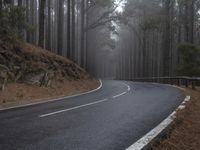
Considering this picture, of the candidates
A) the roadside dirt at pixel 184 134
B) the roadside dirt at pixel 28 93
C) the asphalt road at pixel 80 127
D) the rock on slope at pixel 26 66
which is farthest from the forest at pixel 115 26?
the roadside dirt at pixel 184 134

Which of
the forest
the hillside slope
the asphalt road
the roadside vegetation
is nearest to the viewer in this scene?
the asphalt road

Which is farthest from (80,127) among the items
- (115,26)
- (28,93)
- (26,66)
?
(115,26)

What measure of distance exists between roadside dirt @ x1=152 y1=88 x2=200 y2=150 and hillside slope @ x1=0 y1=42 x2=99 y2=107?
25.6ft

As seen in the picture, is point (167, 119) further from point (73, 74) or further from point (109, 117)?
point (73, 74)

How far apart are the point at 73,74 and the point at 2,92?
1278 centimetres

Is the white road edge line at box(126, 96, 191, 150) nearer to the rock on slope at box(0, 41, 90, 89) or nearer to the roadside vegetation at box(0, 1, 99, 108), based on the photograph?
the roadside vegetation at box(0, 1, 99, 108)

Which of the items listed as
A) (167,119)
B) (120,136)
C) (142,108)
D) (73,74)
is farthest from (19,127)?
(73,74)

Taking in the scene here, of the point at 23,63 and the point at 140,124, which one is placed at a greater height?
the point at 23,63

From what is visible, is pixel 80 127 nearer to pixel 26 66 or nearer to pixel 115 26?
pixel 26 66

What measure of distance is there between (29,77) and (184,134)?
14885 mm

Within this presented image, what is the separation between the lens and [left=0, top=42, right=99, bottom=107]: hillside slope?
19.6 meters

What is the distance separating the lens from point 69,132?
9.31 m

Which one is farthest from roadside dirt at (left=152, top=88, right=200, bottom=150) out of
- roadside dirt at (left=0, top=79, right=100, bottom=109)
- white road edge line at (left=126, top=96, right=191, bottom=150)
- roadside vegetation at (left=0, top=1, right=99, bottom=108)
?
roadside vegetation at (left=0, top=1, right=99, bottom=108)

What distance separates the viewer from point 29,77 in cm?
2298
